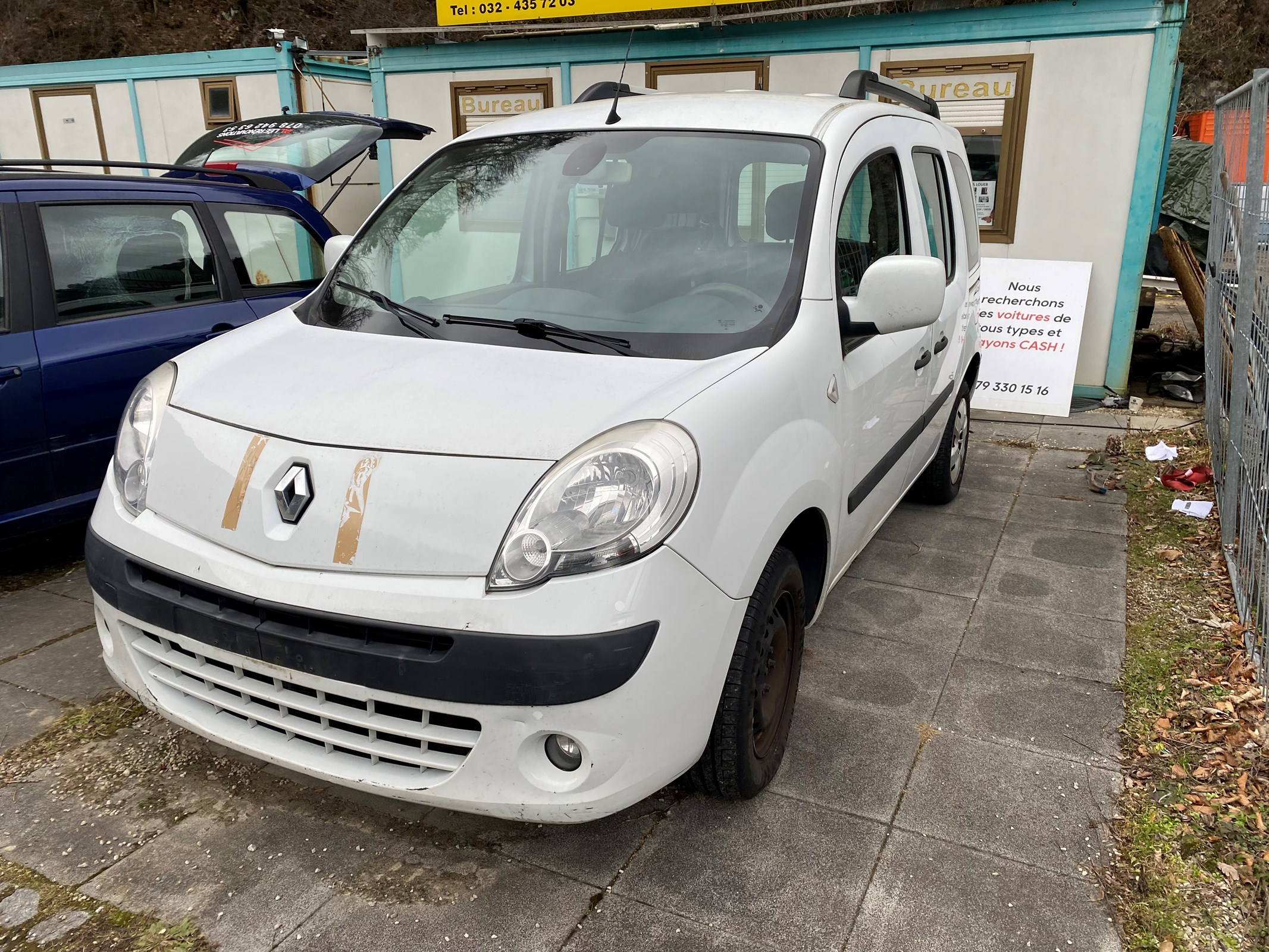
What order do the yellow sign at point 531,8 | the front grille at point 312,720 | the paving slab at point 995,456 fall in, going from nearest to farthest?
the front grille at point 312,720
the paving slab at point 995,456
the yellow sign at point 531,8

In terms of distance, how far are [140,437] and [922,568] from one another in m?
3.30

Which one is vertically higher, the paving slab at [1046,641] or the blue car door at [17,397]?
the blue car door at [17,397]

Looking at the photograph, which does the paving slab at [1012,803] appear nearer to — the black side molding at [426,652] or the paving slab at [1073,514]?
the black side molding at [426,652]

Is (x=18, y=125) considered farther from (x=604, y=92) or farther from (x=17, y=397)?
(x=604, y=92)

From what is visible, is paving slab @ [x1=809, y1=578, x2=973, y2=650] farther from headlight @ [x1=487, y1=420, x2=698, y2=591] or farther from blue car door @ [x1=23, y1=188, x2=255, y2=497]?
blue car door @ [x1=23, y1=188, x2=255, y2=497]

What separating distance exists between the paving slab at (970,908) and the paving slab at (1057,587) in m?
1.80

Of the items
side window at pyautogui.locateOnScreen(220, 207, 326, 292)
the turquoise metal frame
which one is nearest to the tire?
side window at pyautogui.locateOnScreen(220, 207, 326, 292)

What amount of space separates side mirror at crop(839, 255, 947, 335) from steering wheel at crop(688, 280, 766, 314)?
0.33 metres

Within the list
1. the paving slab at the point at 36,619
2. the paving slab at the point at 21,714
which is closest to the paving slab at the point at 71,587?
the paving slab at the point at 36,619

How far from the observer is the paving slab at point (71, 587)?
13.4 feet

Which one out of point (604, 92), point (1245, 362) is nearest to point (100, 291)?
point (604, 92)

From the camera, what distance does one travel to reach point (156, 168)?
4.29 m

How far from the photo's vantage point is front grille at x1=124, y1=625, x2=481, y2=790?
6.82ft

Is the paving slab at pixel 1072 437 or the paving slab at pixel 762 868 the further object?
the paving slab at pixel 1072 437
